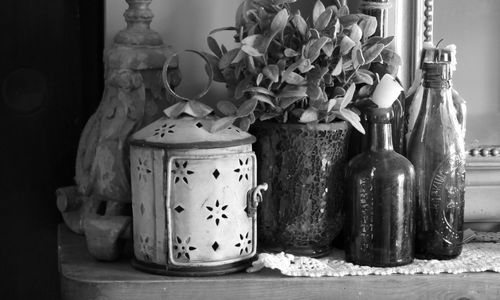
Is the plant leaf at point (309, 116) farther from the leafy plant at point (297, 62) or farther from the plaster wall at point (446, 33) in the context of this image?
the plaster wall at point (446, 33)

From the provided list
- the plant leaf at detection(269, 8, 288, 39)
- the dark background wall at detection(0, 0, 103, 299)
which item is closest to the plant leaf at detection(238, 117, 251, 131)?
the plant leaf at detection(269, 8, 288, 39)

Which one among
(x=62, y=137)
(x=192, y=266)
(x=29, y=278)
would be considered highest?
(x=62, y=137)

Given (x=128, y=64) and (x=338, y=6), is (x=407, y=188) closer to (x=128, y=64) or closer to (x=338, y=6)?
(x=338, y=6)

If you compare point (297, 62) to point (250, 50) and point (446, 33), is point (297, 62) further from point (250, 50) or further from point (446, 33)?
point (446, 33)

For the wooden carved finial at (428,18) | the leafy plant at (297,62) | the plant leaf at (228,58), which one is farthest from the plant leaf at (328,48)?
the wooden carved finial at (428,18)

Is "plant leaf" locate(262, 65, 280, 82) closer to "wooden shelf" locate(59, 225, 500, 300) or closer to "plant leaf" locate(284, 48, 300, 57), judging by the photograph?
"plant leaf" locate(284, 48, 300, 57)

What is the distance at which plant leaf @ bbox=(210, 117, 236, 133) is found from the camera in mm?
937

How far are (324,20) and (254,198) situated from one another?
22 cm

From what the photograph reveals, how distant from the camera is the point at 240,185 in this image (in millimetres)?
949

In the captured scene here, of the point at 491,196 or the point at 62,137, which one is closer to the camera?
the point at 491,196

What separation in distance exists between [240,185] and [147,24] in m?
0.25

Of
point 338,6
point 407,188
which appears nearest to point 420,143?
point 407,188

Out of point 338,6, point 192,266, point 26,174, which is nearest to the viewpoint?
point 192,266

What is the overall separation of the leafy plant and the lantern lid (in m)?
0.01
